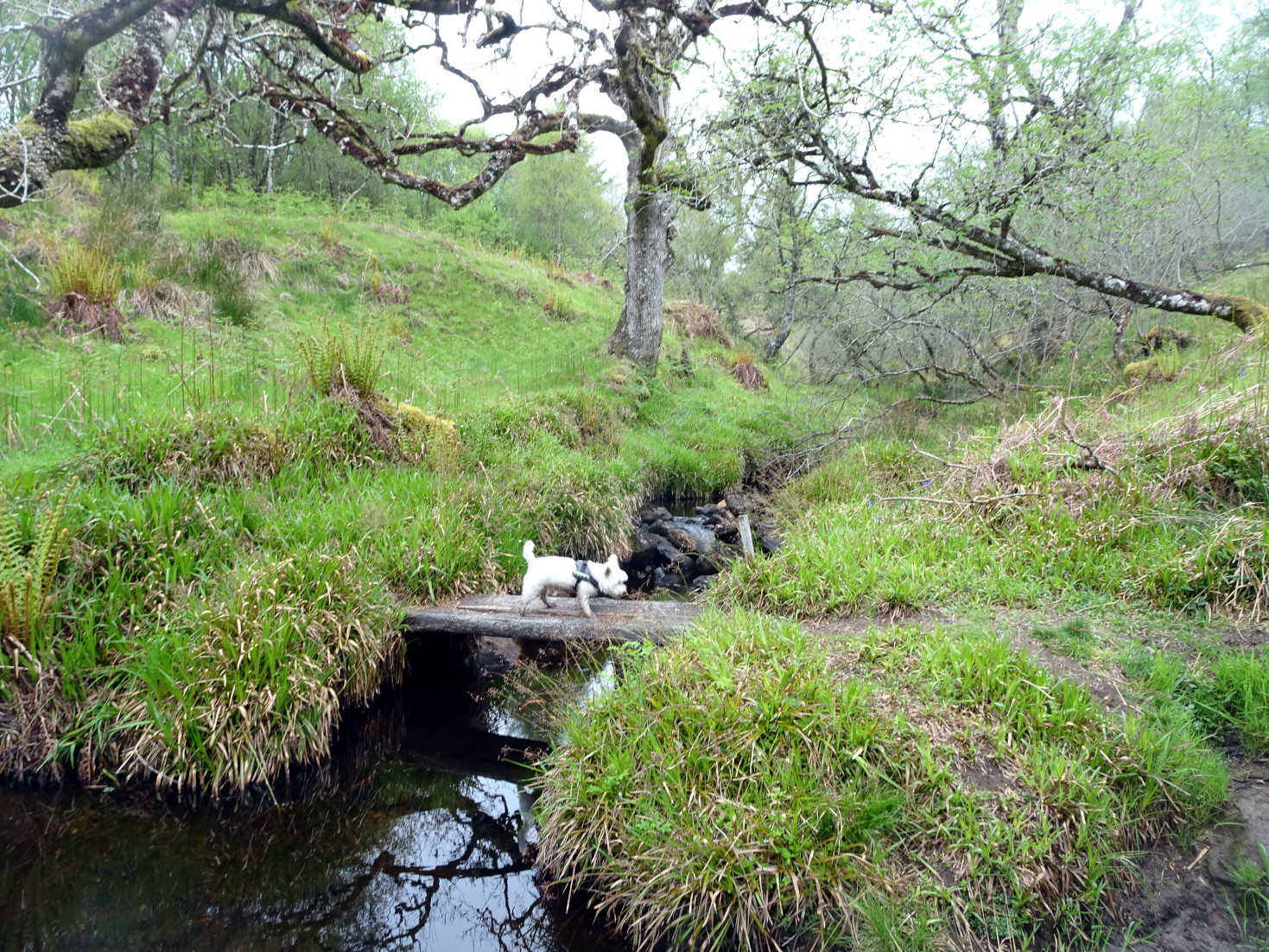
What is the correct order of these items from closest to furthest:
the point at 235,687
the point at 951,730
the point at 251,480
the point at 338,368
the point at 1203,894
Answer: the point at 1203,894, the point at 951,730, the point at 235,687, the point at 251,480, the point at 338,368

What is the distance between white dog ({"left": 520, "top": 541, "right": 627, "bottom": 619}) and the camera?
4680 millimetres

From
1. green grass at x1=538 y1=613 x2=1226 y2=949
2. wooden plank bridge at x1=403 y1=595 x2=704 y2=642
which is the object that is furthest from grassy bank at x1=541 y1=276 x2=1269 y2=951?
wooden plank bridge at x1=403 y1=595 x2=704 y2=642

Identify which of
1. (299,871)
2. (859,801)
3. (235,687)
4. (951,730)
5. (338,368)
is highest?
(338,368)

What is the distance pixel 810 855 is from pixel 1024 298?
811cm

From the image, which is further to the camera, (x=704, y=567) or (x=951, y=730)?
(x=704, y=567)

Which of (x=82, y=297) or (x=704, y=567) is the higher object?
(x=82, y=297)

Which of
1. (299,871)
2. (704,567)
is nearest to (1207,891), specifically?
(299,871)

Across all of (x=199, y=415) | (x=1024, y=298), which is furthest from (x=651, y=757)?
(x=1024, y=298)

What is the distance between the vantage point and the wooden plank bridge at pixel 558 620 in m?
4.56

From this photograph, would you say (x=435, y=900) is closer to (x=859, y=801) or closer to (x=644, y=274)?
(x=859, y=801)

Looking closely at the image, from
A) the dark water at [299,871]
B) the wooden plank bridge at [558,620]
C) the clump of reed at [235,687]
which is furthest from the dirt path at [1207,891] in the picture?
the clump of reed at [235,687]

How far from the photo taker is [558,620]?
4641mm

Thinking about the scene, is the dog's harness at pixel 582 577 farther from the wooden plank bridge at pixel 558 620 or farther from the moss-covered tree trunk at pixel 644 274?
the moss-covered tree trunk at pixel 644 274

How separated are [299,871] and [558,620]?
2.01m
